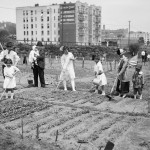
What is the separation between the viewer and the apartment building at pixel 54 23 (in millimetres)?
92125

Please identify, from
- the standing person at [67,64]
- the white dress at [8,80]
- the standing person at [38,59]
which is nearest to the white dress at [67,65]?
the standing person at [67,64]

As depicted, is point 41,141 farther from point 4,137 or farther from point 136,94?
point 136,94

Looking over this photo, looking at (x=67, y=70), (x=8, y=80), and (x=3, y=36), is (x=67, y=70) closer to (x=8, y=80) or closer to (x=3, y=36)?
(x=8, y=80)

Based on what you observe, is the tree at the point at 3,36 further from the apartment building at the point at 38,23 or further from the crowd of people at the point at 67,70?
the crowd of people at the point at 67,70

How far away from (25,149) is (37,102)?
13.8 ft

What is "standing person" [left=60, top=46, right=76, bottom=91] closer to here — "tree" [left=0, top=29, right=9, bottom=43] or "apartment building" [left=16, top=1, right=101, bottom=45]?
"tree" [left=0, top=29, right=9, bottom=43]

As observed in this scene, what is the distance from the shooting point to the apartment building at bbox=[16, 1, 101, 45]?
9212cm

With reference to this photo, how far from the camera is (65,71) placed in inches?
426

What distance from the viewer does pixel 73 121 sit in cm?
670

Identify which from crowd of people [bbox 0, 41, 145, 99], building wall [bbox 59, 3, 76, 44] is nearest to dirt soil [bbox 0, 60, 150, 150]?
crowd of people [bbox 0, 41, 145, 99]

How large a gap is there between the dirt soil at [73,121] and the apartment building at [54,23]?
81.5 metres

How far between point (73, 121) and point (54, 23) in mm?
89421

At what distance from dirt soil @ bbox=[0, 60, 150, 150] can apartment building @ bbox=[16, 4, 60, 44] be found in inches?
3314

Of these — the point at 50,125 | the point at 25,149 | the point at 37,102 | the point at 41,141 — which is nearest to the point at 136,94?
the point at 37,102
